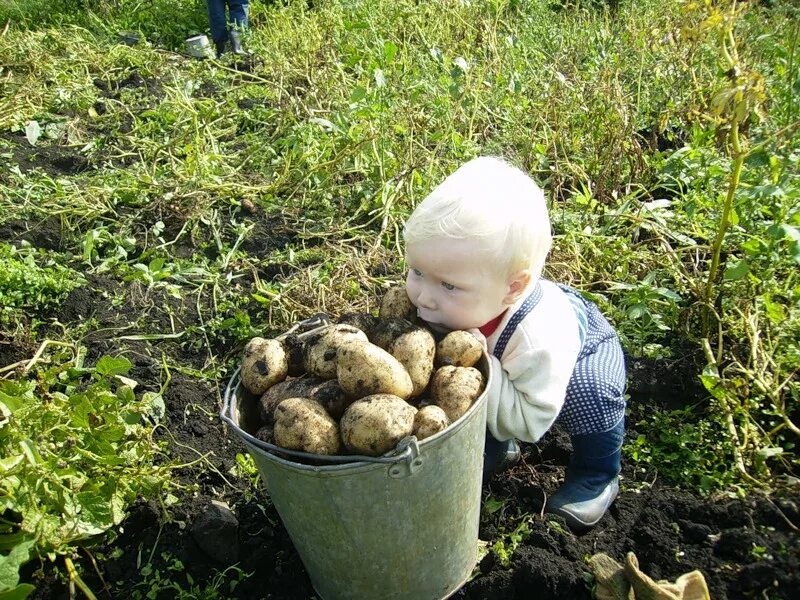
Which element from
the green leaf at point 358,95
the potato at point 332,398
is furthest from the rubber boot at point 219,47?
the potato at point 332,398

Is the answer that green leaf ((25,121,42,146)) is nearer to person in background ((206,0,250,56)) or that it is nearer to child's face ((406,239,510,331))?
person in background ((206,0,250,56))

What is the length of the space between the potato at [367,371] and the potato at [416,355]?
0.07 metres

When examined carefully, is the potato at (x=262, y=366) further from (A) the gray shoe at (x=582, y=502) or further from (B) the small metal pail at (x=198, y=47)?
(B) the small metal pail at (x=198, y=47)

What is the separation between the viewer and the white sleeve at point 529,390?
191 cm

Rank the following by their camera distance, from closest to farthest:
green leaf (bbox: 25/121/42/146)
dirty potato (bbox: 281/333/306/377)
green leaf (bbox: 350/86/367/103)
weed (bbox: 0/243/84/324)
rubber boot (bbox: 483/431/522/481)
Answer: dirty potato (bbox: 281/333/306/377), rubber boot (bbox: 483/431/522/481), weed (bbox: 0/243/84/324), green leaf (bbox: 350/86/367/103), green leaf (bbox: 25/121/42/146)

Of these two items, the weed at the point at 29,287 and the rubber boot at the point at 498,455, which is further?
the weed at the point at 29,287

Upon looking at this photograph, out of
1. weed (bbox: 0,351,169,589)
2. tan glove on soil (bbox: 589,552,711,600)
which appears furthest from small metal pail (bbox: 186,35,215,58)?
tan glove on soil (bbox: 589,552,711,600)

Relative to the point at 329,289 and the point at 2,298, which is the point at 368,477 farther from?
the point at 2,298

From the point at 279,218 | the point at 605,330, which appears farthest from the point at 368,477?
the point at 279,218

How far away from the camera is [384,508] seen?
164cm

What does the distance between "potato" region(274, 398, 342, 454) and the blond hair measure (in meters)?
0.51

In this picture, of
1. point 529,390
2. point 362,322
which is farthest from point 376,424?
point 529,390

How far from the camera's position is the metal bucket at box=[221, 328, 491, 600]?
1.56 metres

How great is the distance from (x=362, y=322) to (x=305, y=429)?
1.37ft
